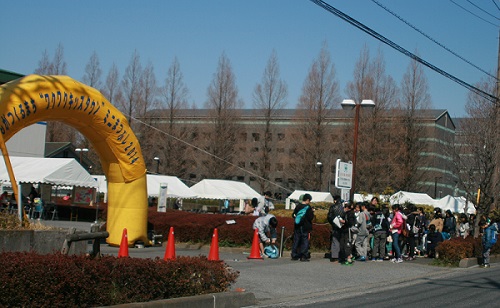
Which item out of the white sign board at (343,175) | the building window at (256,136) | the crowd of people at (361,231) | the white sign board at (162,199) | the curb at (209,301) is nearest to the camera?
the curb at (209,301)

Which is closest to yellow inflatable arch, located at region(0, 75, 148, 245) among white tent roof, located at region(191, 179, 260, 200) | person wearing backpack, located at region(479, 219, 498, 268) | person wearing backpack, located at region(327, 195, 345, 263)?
person wearing backpack, located at region(327, 195, 345, 263)

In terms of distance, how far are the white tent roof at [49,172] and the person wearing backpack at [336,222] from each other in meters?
17.2

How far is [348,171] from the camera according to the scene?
2197 cm

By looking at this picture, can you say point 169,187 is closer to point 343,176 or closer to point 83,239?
point 343,176

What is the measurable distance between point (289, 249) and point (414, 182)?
3566 centimetres

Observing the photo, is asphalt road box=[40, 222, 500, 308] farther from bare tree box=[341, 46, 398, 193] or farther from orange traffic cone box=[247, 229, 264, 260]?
bare tree box=[341, 46, 398, 193]

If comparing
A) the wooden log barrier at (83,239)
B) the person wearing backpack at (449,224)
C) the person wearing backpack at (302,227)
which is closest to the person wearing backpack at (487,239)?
the person wearing backpack at (449,224)

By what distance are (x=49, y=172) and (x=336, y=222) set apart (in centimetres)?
1800

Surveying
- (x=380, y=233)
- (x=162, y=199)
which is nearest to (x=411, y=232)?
(x=380, y=233)

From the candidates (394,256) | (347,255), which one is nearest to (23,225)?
(347,255)

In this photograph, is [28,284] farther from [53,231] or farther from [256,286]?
[256,286]

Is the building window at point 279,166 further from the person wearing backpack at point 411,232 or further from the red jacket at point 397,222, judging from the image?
the red jacket at point 397,222

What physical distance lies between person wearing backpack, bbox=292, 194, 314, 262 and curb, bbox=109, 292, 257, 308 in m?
6.22

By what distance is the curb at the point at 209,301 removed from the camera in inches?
360
